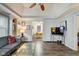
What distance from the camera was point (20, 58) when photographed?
3.74 ft

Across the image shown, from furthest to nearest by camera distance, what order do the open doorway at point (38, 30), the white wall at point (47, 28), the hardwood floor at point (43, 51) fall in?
the white wall at point (47, 28) → the open doorway at point (38, 30) → the hardwood floor at point (43, 51)

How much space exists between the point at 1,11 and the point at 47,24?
3.53 metres

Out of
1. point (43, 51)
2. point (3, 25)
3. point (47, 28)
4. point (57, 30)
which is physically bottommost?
point (43, 51)

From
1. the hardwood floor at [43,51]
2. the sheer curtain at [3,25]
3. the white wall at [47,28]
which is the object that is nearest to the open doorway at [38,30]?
the white wall at [47,28]

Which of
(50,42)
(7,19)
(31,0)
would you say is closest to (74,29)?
(50,42)

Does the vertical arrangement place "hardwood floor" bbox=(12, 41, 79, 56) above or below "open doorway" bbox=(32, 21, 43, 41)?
below

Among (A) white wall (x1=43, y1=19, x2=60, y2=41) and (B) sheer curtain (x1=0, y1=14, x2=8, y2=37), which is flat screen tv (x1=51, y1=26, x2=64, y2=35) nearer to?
(A) white wall (x1=43, y1=19, x2=60, y2=41)

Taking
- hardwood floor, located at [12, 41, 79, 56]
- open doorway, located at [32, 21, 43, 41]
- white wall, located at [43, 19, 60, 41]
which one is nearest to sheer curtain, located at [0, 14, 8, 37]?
hardwood floor, located at [12, 41, 79, 56]

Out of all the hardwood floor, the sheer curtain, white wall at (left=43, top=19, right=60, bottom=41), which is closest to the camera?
the hardwood floor

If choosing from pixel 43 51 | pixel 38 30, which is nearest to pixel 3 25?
pixel 43 51

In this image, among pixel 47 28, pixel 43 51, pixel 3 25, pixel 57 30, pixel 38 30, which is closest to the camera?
pixel 3 25

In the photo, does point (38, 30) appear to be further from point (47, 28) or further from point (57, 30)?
point (57, 30)

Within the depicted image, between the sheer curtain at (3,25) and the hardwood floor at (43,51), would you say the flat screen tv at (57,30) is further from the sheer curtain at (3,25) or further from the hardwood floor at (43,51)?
the sheer curtain at (3,25)

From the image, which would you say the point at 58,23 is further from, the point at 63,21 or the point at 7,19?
the point at 7,19
